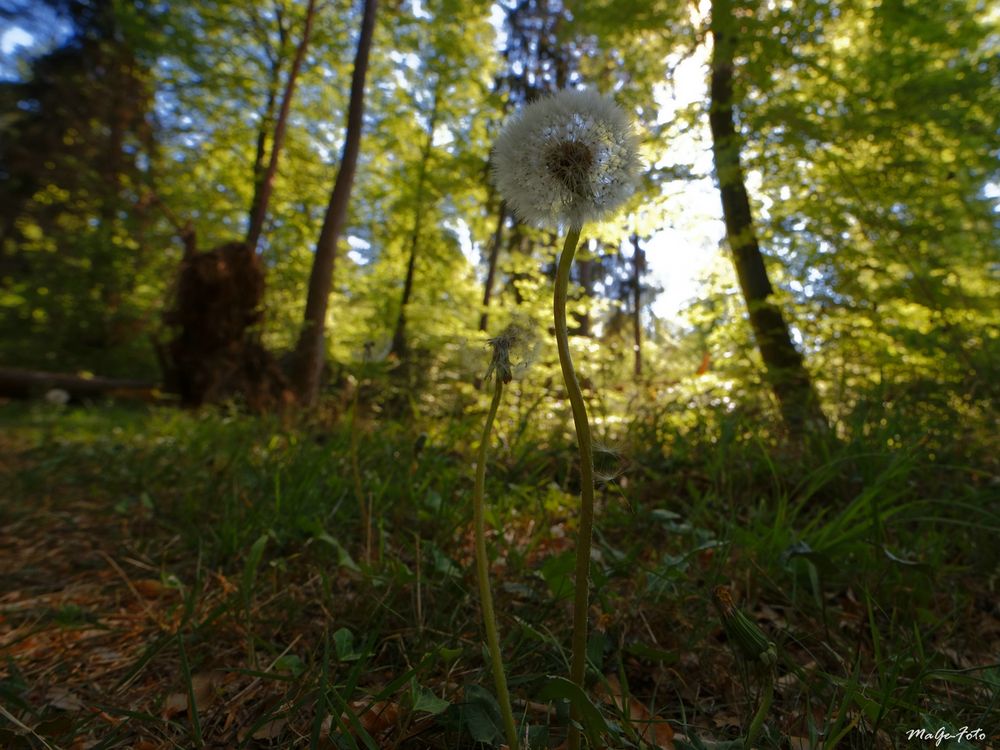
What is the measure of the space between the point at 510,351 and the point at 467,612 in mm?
881

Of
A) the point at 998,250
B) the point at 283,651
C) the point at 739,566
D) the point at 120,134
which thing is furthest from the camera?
the point at 120,134

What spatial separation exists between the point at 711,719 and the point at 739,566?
1.96ft

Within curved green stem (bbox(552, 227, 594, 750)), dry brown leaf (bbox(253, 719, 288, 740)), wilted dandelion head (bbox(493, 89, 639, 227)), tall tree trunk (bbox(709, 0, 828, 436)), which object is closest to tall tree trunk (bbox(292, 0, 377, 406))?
tall tree trunk (bbox(709, 0, 828, 436))

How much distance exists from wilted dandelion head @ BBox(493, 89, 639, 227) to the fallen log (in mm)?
9104

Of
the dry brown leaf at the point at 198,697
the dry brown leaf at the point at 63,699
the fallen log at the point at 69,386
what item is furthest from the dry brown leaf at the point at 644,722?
the fallen log at the point at 69,386

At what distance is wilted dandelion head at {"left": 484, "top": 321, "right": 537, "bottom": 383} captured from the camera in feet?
2.96

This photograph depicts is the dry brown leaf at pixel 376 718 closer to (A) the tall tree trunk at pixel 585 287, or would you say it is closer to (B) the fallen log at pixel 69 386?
(A) the tall tree trunk at pixel 585 287

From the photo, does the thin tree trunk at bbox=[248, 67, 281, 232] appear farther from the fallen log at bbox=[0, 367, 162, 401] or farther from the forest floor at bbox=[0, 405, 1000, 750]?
the forest floor at bbox=[0, 405, 1000, 750]

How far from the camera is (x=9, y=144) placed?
12.5 meters

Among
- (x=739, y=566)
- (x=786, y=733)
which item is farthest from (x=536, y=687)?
(x=739, y=566)

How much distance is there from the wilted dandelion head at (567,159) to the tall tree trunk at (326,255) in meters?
6.05

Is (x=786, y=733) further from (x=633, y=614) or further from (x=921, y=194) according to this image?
(x=921, y=194)

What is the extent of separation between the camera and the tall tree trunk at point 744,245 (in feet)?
13.8

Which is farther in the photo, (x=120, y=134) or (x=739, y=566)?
(x=120, y=134)
